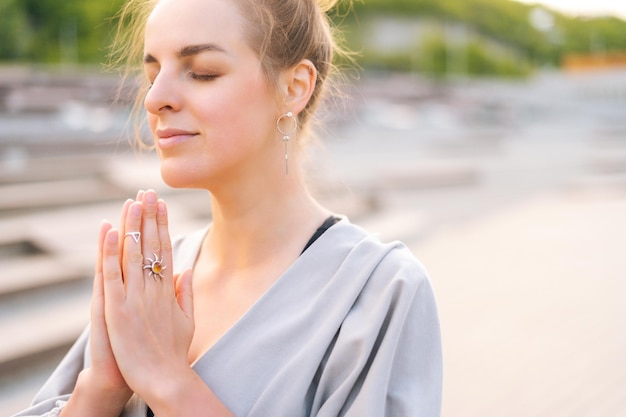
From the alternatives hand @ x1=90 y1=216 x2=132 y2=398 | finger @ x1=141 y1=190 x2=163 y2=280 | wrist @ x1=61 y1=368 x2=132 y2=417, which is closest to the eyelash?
finger @ x1=141 y1=190 x2=163 y2=280

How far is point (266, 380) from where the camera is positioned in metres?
1.48

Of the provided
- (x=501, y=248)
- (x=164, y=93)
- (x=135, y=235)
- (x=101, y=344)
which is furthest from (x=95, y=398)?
(x=501, y=248)

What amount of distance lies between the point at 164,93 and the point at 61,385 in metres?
0.79

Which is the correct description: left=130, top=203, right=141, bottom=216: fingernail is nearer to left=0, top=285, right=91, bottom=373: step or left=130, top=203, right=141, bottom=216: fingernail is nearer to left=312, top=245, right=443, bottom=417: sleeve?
left=312, top=245, right=443, bottom=417: sleeve

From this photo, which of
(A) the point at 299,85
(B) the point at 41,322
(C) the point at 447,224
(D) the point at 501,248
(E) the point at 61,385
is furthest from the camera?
(C) the point at 447,224

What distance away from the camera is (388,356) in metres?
1.41

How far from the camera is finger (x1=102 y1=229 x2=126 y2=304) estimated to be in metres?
1.42

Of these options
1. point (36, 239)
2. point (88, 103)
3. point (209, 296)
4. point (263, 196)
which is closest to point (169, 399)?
point (209, 296)

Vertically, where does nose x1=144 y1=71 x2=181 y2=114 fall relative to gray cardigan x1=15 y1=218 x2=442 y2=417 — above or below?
above

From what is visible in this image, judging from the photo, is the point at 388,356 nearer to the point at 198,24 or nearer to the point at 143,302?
the point at 143,302

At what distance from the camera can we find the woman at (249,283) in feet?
4.67

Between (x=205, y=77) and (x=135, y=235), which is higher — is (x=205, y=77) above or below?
above

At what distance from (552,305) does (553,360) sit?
47.8 inches

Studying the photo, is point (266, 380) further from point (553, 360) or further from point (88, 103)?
point (88, 103)
